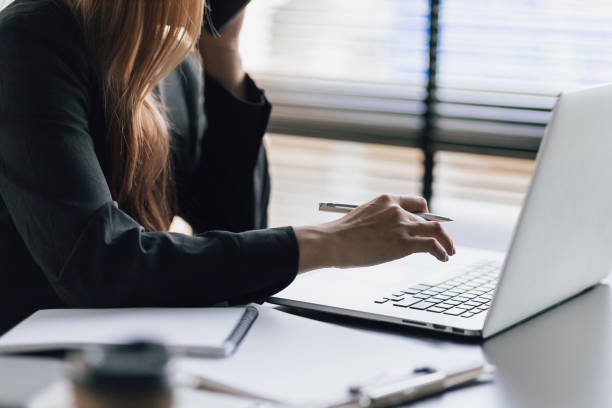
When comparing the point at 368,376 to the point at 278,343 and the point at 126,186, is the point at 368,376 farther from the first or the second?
the point at 126,186

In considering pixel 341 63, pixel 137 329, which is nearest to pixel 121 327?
pixel 137 329

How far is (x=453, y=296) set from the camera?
96 cm

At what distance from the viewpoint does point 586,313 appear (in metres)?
0.97

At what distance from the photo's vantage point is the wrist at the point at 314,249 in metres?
0.88

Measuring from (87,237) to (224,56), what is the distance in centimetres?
57

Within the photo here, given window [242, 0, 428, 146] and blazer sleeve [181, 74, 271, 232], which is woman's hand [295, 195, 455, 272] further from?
window [242, 0, 428, 146]

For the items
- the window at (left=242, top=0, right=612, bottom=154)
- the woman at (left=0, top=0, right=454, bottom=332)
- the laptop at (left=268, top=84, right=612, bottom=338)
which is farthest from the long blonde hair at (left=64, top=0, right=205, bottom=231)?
the window at (left=242, top=0, right=612, bottom=154)

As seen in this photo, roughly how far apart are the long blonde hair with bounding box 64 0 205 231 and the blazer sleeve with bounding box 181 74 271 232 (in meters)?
0.18

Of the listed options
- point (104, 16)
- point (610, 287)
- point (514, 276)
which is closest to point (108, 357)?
point (514, 276)

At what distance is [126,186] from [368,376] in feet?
1.86

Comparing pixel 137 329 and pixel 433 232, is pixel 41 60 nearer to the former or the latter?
pixel 137 329

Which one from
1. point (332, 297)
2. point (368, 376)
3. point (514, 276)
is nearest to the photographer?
point (368, 376)

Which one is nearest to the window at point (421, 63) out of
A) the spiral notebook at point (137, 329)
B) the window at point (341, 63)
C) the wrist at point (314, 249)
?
the window at point (341, 63)

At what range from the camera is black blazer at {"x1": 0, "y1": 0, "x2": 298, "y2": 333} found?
2.73 ft
